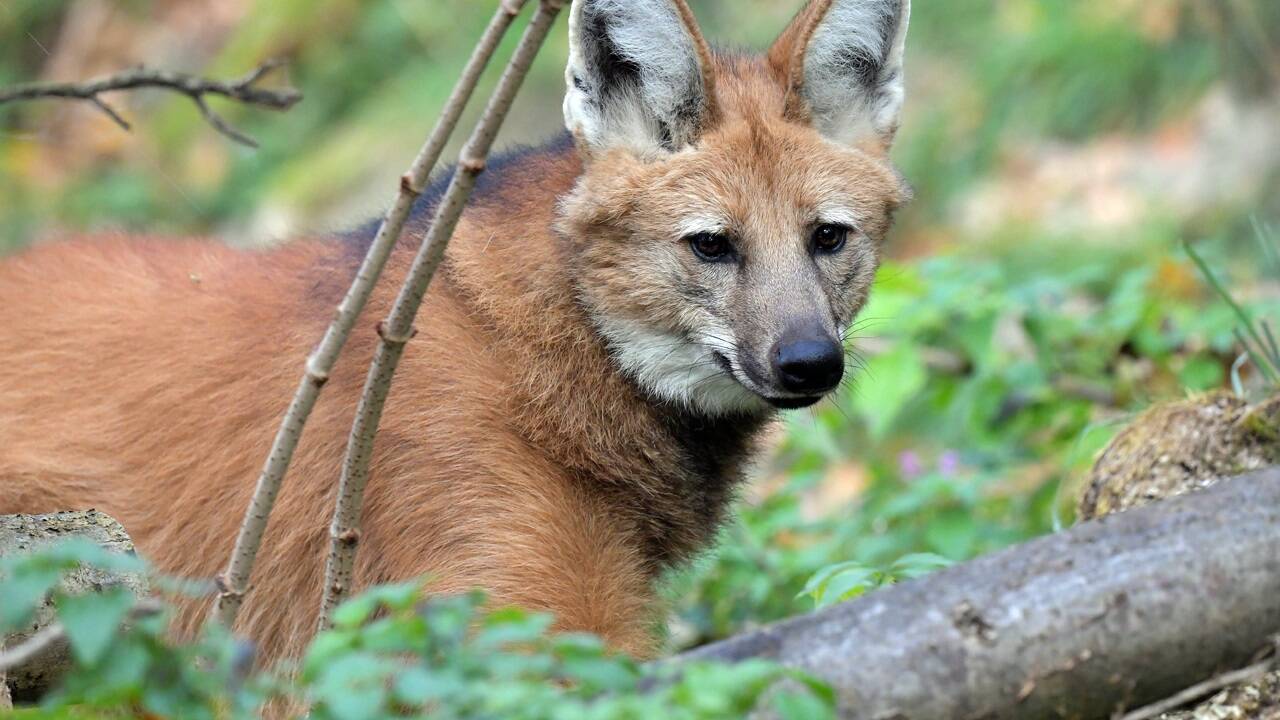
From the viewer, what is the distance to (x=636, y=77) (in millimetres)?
3170

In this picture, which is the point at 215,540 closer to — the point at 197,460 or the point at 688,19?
the point at 197,460

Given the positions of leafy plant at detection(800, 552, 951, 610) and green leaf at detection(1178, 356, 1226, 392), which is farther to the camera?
green leaf at detection(1178, 356, 1226, 392)

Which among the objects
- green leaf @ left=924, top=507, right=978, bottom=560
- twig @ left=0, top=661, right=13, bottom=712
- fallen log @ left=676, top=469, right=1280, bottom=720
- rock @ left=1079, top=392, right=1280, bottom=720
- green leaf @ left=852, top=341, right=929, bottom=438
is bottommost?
green leaf @ left=924, top=507, right=978, bottom=560

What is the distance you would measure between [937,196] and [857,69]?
5.58 meters

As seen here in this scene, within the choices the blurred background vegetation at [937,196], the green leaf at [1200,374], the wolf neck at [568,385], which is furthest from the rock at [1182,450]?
the green leaf at [1200,374]

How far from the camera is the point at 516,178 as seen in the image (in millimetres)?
3357

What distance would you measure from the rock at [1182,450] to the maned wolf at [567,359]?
0.74m

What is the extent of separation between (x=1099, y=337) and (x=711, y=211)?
94.9 inches

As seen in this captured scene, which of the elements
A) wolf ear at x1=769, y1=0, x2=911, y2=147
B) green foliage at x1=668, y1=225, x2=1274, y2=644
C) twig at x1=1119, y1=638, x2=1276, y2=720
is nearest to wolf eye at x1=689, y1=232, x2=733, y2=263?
wolf ear at x1=769, y1=0, x2=911, y2=147

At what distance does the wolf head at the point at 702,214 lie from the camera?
10.0ft

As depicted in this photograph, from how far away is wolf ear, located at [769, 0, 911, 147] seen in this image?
3285 millimetres

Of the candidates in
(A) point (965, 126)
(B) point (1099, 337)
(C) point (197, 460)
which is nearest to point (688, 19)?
(C) point (197, 460)

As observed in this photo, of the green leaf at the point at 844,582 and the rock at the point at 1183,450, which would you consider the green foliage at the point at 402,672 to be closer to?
the green leaf at the point at 844,582

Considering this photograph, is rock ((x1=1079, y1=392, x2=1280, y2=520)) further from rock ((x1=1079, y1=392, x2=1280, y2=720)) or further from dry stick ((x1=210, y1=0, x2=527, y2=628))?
dry stick ((x1=210, y1=0, x2=527, y2=628))
